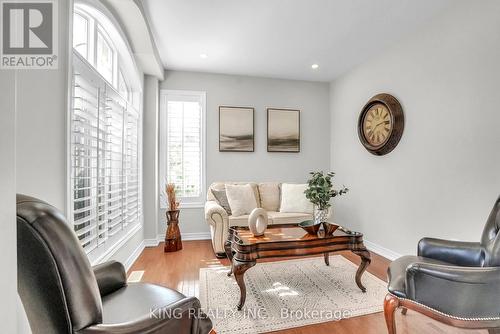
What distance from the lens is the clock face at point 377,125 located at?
3.24 meters

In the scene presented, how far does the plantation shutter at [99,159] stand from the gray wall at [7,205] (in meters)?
1.07

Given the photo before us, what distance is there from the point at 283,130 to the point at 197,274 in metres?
2.82

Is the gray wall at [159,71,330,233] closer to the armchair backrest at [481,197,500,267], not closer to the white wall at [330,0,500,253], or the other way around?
the white wall at [330,0,500,253]

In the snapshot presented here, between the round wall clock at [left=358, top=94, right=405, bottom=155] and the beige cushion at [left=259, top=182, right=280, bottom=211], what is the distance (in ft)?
5.08

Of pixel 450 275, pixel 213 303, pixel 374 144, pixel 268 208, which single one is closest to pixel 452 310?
pixel 450 275

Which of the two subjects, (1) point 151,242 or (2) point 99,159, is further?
(1) point 151,242

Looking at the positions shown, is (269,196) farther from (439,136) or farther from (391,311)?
(391,311)

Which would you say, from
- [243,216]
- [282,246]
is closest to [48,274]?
[282,246]

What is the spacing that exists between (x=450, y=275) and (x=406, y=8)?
2.54m

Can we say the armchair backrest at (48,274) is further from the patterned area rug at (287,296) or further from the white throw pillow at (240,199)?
the white throw pillow at (240,199)

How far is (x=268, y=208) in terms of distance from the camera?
3998 mm

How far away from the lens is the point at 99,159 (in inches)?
84.0

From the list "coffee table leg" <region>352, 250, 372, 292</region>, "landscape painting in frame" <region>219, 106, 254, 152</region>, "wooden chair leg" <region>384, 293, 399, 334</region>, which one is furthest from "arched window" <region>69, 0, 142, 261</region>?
"coffee table leg" <region>352, 250, 372, 292</region>

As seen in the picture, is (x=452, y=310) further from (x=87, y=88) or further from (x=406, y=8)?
(x=87, y=88)
